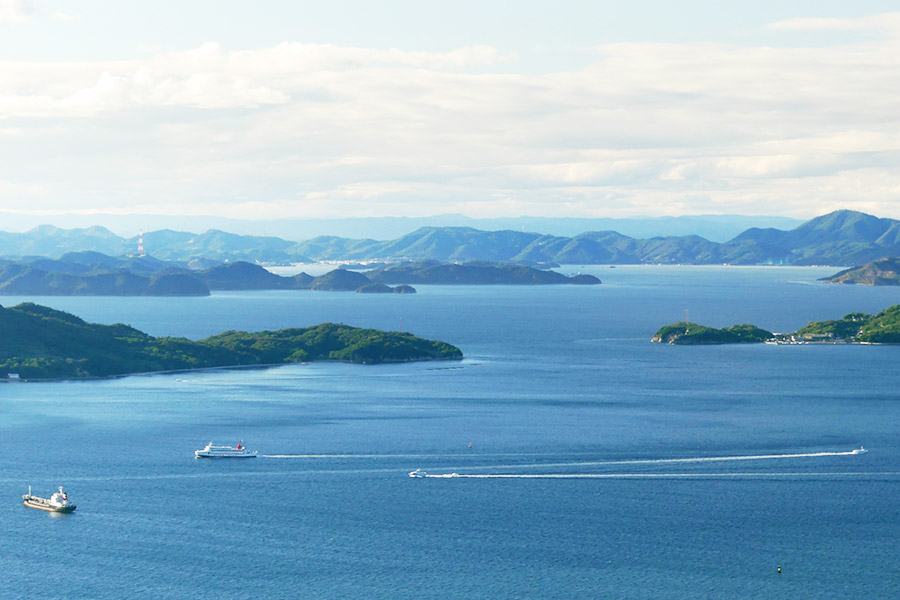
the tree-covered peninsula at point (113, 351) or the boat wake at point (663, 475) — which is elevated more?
the tree-covered peninsula at point (113, 351)

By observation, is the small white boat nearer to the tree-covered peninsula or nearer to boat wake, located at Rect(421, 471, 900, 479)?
boat wake, located at Rect(421, 471, 900, 479)

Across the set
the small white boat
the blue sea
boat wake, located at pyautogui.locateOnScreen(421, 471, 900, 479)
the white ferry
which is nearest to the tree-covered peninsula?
the blue sea

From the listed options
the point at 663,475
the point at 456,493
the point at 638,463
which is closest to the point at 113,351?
the point at 456,493

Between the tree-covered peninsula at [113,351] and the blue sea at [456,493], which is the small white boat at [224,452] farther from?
the tree-covered peninsula at [113,351]

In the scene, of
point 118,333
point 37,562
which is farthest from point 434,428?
point 118,333

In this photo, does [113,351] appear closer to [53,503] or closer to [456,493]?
[53,503]

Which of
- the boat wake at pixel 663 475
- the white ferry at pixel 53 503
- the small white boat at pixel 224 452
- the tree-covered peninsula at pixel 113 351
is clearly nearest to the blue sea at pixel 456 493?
the boat wake at pixel 663 475

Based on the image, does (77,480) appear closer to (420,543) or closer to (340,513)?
(340,513)
